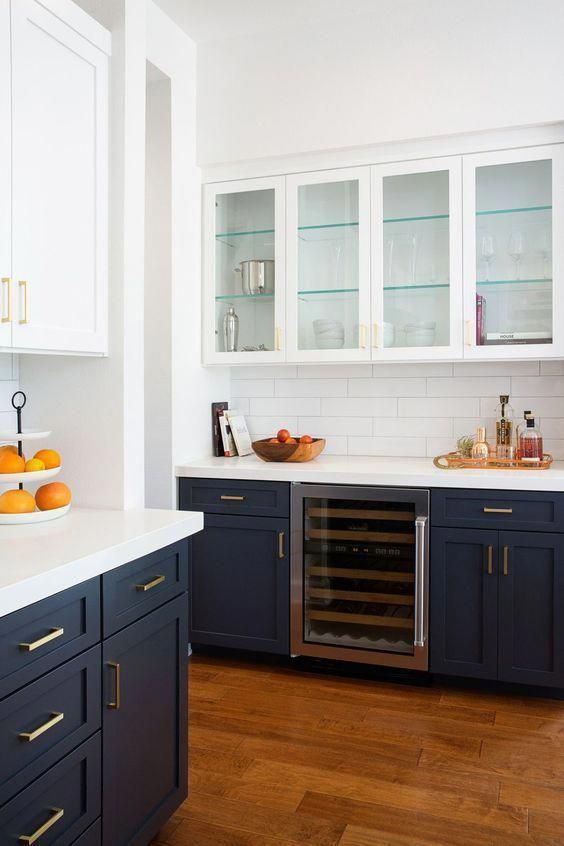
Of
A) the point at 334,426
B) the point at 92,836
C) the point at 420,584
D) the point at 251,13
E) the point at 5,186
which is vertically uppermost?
the point at 251,13

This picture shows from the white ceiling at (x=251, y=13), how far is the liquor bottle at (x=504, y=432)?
1883 mm

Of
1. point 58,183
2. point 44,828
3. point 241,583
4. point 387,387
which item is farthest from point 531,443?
point 44,828

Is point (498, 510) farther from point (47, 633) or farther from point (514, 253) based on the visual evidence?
point (47, 633)

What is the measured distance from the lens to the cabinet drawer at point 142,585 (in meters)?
1.80

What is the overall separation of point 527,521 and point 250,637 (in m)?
1.34

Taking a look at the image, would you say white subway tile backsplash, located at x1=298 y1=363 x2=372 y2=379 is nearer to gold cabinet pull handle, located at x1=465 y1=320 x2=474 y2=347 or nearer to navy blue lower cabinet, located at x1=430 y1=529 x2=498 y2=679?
gold cabinet pull handle, located at x1=465 y1=320 x2=474 y2=347

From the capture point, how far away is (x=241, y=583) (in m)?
3.38

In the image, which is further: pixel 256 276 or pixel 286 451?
pixel 256 276

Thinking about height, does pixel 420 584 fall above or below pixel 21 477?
below

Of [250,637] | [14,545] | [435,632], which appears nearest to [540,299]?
[435,632]

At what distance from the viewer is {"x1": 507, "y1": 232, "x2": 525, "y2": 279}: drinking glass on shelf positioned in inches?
127

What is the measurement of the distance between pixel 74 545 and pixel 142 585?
22cm

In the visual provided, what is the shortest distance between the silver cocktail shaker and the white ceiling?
4.18 ft

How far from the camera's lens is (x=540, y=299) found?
3199 mm
